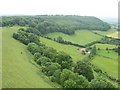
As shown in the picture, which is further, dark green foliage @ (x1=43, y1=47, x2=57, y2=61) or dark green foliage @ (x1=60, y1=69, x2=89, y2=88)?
dark green foliage @ (x1=43, y1=47, x2=57, y2=61)

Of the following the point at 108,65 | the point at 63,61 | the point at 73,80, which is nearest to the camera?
the point at 73,80

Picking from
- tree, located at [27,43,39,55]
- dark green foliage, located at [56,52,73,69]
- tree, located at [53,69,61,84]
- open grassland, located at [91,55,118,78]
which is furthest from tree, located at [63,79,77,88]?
open grassland, located at [91,55,118,78]

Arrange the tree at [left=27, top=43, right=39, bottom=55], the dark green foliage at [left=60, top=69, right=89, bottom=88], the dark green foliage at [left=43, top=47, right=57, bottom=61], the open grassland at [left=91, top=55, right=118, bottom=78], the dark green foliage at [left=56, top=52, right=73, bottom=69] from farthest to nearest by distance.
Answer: the open grassland at [left=91, top=55, right=118, bottom=78], the tree at [left=27, top=43, right=39, bottom=55], the dark green foliage at [left=43, top=47, right=57, bottom=61], the dark green foliage at [left=56, top=52, right=73, bottom=69], the dark green foliage at [left=60, top=69, right=89, bottom=88]

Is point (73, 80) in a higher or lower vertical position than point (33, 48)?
lower

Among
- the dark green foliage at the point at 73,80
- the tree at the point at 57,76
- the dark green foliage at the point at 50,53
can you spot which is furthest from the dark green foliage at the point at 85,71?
the dark green foliage at the point at 50,53

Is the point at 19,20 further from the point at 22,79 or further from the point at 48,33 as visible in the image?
the point at 22,79

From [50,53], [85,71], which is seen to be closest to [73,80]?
[85,71]

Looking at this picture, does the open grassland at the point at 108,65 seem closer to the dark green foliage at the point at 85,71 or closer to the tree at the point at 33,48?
the dark green foliage at the point at 85,71

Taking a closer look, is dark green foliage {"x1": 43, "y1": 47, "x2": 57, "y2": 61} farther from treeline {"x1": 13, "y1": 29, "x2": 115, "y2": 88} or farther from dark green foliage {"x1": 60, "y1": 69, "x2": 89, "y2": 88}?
dark green foliage {"x1": 60, "y1": 69, "x2": 89, "y2": 88}

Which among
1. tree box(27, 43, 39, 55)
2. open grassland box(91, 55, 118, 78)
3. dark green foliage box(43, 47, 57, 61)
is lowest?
open grassland box(91, 55, 118, 78)

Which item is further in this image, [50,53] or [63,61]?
[50,53]

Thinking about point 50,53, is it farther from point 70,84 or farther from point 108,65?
point 108,65
